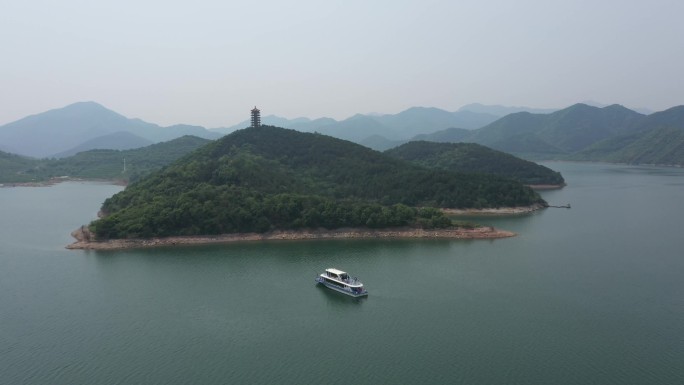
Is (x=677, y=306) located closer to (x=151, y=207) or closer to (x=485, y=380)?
(x=485, y=380)

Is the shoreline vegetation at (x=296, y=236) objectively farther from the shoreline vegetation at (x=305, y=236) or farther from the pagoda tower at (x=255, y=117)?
the pagoda tower at (x=255, y=117)

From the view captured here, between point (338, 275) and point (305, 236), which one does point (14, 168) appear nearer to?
point (305, 236)

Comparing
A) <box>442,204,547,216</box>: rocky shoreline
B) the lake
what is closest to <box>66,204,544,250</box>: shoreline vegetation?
the lake

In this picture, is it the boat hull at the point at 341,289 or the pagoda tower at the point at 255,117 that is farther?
the pagoda tower at the point at 255,117

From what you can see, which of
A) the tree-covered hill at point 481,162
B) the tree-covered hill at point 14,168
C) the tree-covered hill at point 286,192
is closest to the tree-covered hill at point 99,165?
the tree-covered hill at point 14,168

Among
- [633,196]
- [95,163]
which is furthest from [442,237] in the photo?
[95,163]

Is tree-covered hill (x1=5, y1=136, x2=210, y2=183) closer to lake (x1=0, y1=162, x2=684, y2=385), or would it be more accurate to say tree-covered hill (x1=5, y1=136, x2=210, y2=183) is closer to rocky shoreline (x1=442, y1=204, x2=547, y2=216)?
rocky shoreline (x1=442, y1=204, x2=547, y2=216)
